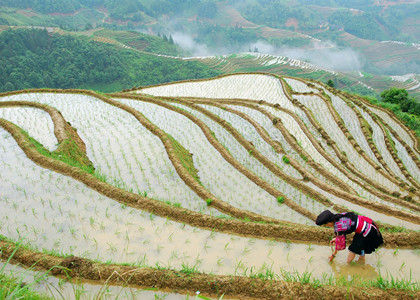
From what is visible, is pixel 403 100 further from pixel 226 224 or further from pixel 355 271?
pixel 226 224

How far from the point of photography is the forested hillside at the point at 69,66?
180ft

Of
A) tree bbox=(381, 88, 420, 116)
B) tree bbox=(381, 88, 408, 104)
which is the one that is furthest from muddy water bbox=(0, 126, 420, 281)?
tree bbox=(381, 88, 408, 104)

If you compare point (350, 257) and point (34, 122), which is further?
point (34, 122)

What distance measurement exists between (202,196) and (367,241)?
3.61 metres

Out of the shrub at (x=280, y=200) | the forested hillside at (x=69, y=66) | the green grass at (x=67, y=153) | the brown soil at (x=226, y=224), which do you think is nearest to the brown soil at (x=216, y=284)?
the brown soil at (x=226, y=224)

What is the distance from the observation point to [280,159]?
9672mm

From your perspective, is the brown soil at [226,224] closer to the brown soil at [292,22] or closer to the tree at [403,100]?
the tree at [403,100]

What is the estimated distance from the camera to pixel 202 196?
21.6 ft

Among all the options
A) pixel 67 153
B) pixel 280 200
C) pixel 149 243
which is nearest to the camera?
pixel 149 243

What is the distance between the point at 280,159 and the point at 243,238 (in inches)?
208

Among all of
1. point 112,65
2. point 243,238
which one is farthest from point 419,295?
point 112,65

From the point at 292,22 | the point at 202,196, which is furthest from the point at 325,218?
the point at 292,22

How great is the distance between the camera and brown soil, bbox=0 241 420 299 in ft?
11.5

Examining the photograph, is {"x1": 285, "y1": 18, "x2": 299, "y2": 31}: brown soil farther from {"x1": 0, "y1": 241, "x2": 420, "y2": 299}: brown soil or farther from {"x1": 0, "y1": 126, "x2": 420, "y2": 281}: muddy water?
{"x1": 0, "y1": 241, "x2": 420, "y2": 299}: brown soil
